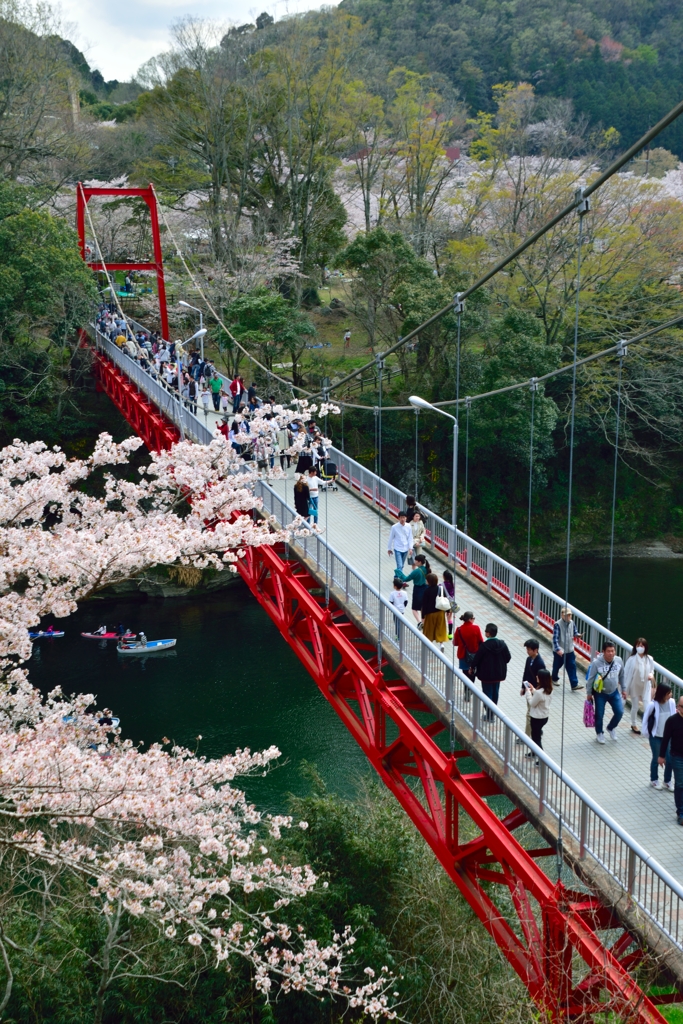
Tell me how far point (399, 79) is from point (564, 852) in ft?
141

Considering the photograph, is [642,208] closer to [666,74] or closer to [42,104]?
[42,104]

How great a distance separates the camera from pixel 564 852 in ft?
26.1

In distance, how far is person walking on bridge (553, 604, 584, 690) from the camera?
33.9 feet

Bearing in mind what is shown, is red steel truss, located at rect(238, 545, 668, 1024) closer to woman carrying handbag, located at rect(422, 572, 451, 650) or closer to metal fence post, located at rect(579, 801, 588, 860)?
metal fence post, located at rect(579, 801, 588, 860)

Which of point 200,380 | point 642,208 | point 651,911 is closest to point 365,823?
point 651,911

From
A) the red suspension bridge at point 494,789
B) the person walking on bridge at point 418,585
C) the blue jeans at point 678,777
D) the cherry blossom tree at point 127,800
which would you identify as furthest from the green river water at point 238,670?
the blue jeans at point 678,777

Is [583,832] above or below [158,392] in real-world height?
A: below

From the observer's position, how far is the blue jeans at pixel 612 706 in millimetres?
9328

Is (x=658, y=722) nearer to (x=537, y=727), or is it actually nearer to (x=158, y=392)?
(x=537, y=727)

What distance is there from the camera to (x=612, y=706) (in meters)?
9.43

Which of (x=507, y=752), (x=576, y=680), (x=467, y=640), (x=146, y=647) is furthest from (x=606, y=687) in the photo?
(x=146, y=647)

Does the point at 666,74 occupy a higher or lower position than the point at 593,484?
higher

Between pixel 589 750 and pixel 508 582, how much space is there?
13.6 feet

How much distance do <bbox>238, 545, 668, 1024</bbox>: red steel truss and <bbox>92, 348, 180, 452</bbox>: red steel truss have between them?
7.79 metres
